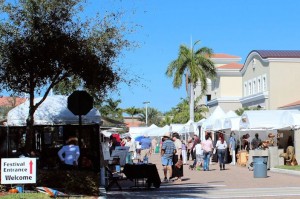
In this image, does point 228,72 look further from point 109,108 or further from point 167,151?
point 167,151

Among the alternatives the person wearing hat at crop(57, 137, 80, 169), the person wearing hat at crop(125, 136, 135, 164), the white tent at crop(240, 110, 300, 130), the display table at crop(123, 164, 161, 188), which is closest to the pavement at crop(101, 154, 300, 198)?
the display table at crop(123, 164, 161, 188)

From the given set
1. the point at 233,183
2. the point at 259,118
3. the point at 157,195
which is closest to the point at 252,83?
the point at 259,118

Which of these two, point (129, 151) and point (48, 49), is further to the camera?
Answer: point (129, 151)

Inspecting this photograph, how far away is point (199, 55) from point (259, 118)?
26140 millimetres

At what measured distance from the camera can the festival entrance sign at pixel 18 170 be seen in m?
12.7

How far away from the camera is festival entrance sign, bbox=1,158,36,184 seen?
1267 centimetres

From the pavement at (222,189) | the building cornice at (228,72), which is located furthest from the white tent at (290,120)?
the building cornice at (228,72)

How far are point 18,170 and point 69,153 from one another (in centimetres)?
340

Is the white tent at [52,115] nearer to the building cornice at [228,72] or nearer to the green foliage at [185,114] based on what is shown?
the building cornice at [228,72]

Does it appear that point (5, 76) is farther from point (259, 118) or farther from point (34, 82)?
point (259, 118)

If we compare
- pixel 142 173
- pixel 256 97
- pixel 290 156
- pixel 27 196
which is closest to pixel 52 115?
pixel 142 173

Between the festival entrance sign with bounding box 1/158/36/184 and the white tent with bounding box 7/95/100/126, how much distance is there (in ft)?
22.3

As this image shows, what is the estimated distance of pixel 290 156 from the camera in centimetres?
2684

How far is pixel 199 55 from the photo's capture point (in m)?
54.9
